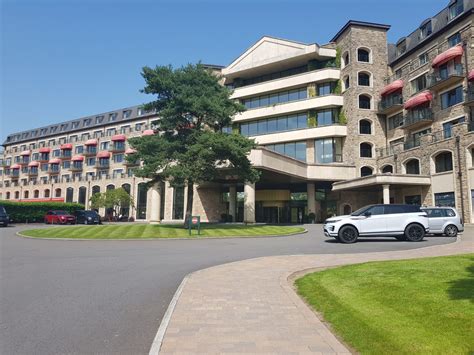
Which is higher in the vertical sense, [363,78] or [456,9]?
[456,9]

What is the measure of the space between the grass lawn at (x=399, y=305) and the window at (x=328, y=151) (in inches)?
1331

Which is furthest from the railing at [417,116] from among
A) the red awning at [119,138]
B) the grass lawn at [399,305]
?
the red awning at [119,138]

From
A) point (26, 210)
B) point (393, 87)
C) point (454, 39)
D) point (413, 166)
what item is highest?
point (454, 39)

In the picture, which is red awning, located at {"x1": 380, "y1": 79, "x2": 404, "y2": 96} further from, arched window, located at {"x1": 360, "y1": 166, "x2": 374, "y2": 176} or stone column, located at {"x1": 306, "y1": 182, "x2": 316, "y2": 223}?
stone column, located at {"x1": 306, "y1": 182, "x2": 316, "y2": 223}

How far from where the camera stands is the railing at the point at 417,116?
3523 cm

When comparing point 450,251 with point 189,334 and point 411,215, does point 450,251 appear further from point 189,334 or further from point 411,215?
point 189,334

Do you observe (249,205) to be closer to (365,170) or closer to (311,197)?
(311,197)

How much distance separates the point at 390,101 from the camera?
1594 inches

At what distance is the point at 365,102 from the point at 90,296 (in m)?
40.7

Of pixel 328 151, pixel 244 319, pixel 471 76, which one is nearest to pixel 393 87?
pixel 328 151

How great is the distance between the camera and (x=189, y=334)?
4.71m

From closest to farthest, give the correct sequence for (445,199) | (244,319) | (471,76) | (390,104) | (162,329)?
(162,329), (244,319), (471,76), (445,199), (390,104)

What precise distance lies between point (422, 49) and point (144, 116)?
4619 centimetres

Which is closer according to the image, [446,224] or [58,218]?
[446,224]
